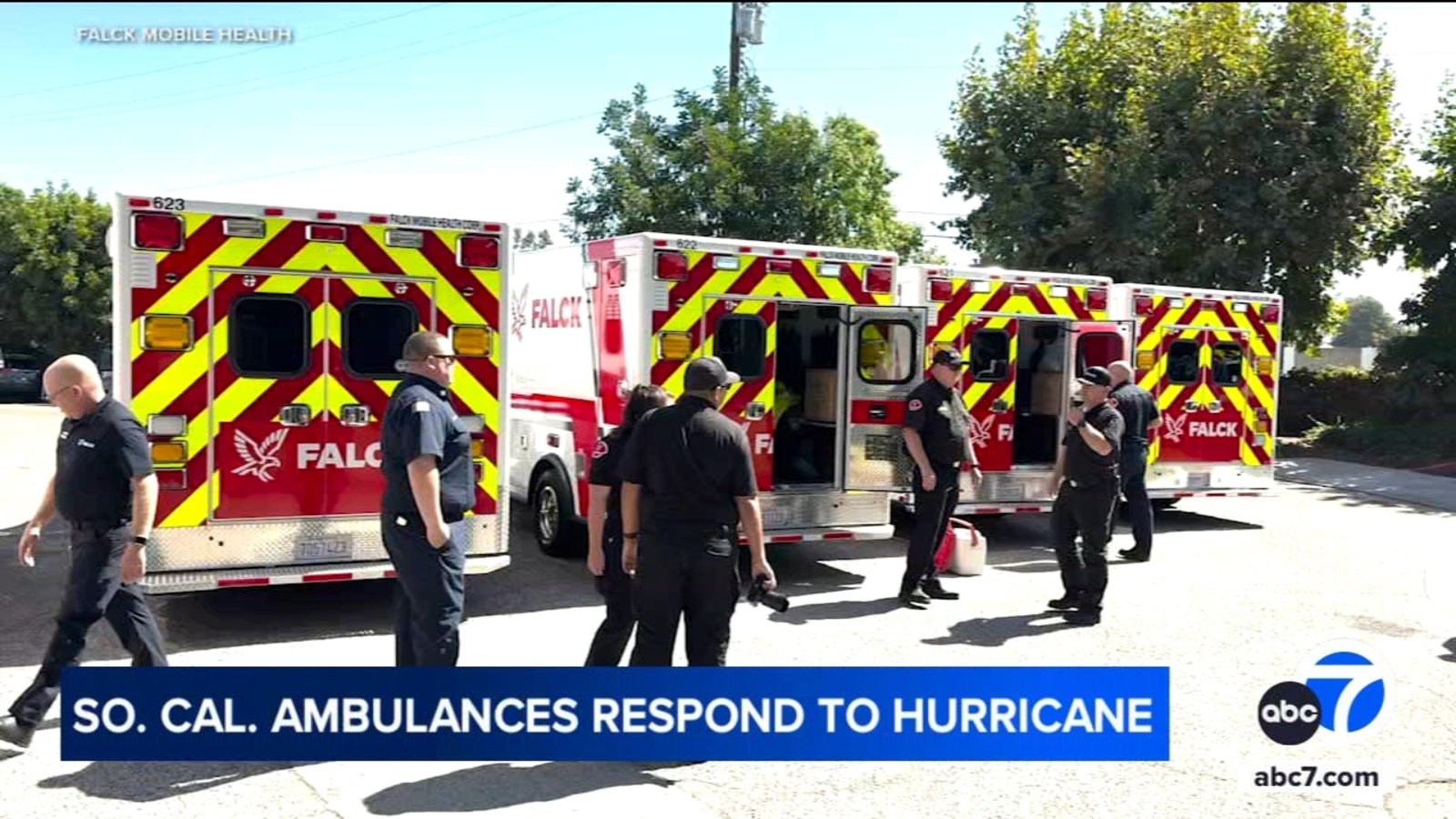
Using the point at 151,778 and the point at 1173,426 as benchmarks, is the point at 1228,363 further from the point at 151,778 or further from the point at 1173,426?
the point at 151,778

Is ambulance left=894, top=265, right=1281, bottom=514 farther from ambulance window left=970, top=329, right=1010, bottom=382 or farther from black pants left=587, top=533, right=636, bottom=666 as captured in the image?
black pants left=587, top=533, right=636, bottom=666

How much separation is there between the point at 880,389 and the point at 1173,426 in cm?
451

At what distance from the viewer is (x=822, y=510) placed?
Result: 9023 mm

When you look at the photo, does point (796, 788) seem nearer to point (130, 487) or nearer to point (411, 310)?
point (130, 487)

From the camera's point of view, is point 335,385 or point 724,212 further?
point 724,212

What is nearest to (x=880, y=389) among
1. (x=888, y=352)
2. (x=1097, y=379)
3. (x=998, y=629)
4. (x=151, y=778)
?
(x=888, y=352)

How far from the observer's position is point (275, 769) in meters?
4.98

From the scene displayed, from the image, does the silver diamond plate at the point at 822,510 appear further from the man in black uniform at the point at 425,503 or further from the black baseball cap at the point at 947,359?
the man in black uniform at the point at 425,503

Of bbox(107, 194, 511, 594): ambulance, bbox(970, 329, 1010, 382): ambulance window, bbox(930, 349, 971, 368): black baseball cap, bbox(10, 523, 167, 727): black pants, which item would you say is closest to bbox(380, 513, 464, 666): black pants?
bbox(10, 523, 167, 727): black pants

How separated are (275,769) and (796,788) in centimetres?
216

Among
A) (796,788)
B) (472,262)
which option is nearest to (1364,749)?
(796,788)

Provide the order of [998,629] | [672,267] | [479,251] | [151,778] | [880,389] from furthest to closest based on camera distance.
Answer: [880,389] → [672,267] → [998,629] → [479,251] → [151,778]

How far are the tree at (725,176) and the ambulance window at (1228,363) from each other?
289 inches

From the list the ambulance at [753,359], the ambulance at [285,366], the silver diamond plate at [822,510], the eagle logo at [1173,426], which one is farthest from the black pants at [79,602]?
the eagle logo at [1173,426]
